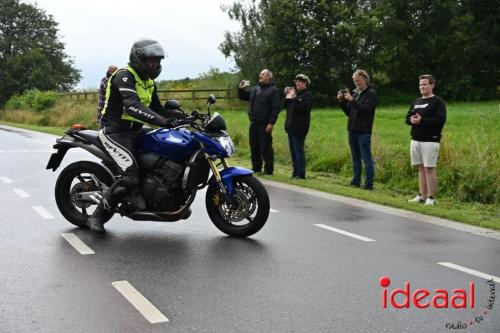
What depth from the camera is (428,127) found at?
10.3 metres

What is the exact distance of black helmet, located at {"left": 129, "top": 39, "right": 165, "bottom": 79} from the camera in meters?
7.11

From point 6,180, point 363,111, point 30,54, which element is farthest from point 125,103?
point 30,54

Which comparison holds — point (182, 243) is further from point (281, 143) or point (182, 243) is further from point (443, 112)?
point (281, 143)

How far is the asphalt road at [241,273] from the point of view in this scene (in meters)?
4.66

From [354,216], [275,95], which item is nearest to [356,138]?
[275,95]

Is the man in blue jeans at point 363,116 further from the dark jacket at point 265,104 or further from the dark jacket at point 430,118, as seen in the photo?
the dark jacket at point 265,104

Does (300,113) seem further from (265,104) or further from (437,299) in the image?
(437,299)

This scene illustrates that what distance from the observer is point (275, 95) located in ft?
44.2

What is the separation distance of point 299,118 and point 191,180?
6.36 meters

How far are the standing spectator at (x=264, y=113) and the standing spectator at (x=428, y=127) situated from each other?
362 centimetres

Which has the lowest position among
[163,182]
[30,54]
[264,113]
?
[163,182]

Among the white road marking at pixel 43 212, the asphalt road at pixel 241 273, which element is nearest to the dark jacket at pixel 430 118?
the asphalt road at pixel 241 273

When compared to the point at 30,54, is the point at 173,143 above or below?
below

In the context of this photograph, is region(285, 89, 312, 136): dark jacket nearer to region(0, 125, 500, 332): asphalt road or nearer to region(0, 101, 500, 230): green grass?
region(0, 101, 500, 230): green grass
